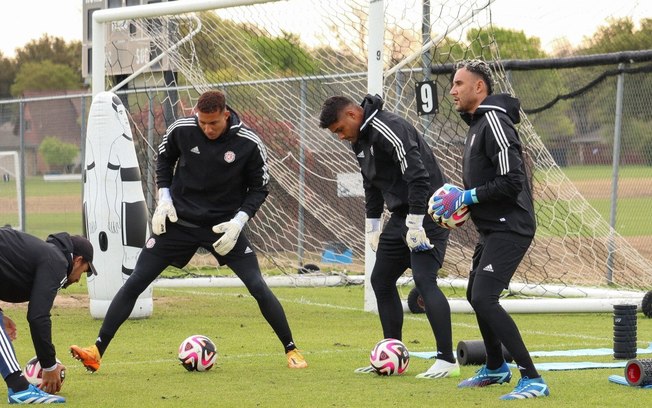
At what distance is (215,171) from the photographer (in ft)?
31.2

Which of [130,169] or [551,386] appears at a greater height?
[130,169]

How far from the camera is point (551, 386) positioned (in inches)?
319

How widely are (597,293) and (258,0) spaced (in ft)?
16.3

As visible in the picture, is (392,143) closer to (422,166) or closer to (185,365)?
(422,166)

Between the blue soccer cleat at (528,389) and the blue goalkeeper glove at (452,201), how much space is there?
3.79 feet

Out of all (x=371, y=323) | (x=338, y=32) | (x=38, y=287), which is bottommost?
(x=371, y=323)

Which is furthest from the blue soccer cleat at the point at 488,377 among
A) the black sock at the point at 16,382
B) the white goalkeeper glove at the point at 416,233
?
the black sock at the point at 16,382

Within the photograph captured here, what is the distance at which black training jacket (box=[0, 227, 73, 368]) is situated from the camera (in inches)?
294

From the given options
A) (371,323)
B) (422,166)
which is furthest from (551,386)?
(371,323)

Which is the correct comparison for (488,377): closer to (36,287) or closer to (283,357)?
(283,357)

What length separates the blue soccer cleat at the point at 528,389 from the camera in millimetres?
7531

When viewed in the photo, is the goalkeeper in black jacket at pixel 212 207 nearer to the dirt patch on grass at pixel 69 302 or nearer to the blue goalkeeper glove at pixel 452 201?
the blue goalkeeper glove at pixel 452 201

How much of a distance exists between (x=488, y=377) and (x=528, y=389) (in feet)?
2.36

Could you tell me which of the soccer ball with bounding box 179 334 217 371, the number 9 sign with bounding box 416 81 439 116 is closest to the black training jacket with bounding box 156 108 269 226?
the soccer ball with bounding box 179 334 217 371
